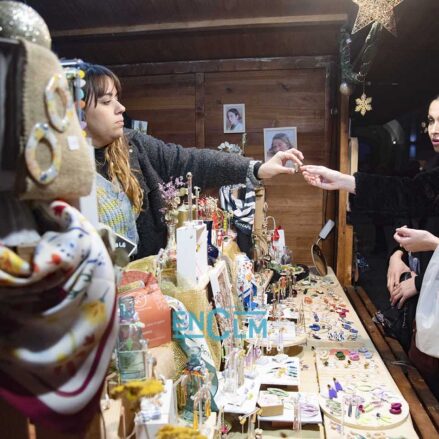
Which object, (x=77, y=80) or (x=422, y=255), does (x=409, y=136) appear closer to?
(x=422, y=255)

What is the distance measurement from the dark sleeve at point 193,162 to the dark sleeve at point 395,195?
0.72 m

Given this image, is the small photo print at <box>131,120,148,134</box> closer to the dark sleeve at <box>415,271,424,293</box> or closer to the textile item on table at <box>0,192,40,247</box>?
the dark sleeve at <box>415,271,424,293</box>

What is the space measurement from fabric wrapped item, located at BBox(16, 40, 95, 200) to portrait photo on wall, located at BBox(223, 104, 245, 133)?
10.4 ft

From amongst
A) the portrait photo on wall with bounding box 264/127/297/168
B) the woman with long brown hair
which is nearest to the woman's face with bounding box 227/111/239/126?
the portrait photo on wall with bounding box 264/127/297/168

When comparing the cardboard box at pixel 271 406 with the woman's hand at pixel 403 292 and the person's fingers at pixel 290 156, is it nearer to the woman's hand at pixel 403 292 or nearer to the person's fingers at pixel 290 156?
the person's fingers at pixel 290 156

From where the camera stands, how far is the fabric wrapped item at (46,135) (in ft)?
1.76

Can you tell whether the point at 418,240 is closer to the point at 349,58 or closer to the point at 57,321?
the point at 57,321

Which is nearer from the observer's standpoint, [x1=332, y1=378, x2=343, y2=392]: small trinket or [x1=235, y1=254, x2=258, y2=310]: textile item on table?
[x1=332, y1=378, x2=343, y2=392]: small trinket

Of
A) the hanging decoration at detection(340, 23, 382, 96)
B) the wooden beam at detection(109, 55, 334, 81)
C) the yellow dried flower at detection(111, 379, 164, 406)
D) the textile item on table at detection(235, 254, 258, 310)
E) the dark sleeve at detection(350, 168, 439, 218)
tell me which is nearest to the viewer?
the yellow dried flower at detection(111, 379, 164, 406)

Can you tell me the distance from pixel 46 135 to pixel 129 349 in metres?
0.56

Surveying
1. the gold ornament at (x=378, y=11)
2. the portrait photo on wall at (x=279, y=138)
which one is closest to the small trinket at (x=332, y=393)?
the gold ornament at (x=378, y=11)

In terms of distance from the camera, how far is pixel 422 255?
6.54 ft

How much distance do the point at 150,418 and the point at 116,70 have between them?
337cm

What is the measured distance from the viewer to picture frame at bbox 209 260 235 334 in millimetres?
1588
